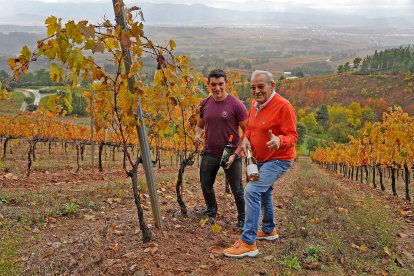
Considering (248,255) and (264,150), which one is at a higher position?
(264,150)

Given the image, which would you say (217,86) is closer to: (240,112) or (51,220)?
(240,112)

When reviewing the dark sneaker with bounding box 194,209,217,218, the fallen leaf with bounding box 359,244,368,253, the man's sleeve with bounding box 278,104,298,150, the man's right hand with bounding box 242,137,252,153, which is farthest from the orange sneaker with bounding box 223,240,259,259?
the fallen leaf with bounding box 359,244,368,253

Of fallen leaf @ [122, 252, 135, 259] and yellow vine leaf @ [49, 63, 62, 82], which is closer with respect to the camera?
yellow vine leaf @ [49, 63, 62, 82]

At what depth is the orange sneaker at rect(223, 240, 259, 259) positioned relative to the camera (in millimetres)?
4562

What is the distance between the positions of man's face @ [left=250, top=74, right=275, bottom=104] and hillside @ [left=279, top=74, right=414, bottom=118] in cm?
10912

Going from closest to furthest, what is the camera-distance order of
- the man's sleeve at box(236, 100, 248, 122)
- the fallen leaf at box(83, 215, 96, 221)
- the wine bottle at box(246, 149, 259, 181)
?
1. the wine bottle at box(246, 149, 259, 181)
2. the man's sleeve at box(236, 100, 248, 122)
3. the fallen leaf at box(83, 215, 96, 221)

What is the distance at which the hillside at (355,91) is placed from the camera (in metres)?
111

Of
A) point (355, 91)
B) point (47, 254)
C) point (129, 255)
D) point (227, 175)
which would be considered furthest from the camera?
point (355, 91)

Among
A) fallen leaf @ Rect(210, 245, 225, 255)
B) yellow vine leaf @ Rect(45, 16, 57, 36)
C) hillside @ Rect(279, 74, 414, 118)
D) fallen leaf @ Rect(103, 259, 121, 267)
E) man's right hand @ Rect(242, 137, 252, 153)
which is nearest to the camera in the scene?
yellow vine leaf @ Rect(45, 16, 57, 36)

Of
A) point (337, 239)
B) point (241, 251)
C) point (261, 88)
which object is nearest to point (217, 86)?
point (261, 88)

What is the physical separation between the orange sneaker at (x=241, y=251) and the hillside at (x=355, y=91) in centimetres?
10932

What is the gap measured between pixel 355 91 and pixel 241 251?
440 feet

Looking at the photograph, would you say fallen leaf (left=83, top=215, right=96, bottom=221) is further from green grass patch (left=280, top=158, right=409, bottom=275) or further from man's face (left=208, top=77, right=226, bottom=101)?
green grass patch (left=280, top=158, right=409, bottom=275)

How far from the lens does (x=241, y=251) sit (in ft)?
15.1
